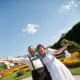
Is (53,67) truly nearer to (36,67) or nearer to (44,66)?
(44,66)

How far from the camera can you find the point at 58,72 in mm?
3400

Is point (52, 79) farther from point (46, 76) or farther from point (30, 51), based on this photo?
point (30, 51)

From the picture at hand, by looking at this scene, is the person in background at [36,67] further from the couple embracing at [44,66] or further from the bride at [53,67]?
the bride at [53,67]

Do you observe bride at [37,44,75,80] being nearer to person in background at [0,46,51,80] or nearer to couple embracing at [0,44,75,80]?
couple embracing at [0,44,75,80]

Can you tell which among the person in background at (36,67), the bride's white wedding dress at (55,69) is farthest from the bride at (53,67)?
the person in background at (36,67)

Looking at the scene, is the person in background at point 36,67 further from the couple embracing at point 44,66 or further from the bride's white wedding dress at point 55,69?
the bride's white wedding dress at point 55,69

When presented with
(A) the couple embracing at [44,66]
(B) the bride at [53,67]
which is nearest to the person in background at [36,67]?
(A) the couple embracing at [44,66]

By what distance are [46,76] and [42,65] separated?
0.25 meters

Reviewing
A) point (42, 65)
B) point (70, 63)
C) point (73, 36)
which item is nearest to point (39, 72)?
point (42, 65)

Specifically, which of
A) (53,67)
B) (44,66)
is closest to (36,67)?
(44,66)

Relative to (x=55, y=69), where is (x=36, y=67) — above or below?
above

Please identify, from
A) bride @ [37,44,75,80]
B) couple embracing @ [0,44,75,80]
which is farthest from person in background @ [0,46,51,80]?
bride @ [37,44,75,80]

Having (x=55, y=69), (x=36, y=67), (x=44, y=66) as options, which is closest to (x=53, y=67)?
(x=55, y=69)

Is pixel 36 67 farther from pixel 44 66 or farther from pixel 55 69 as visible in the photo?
pixel 55 69
